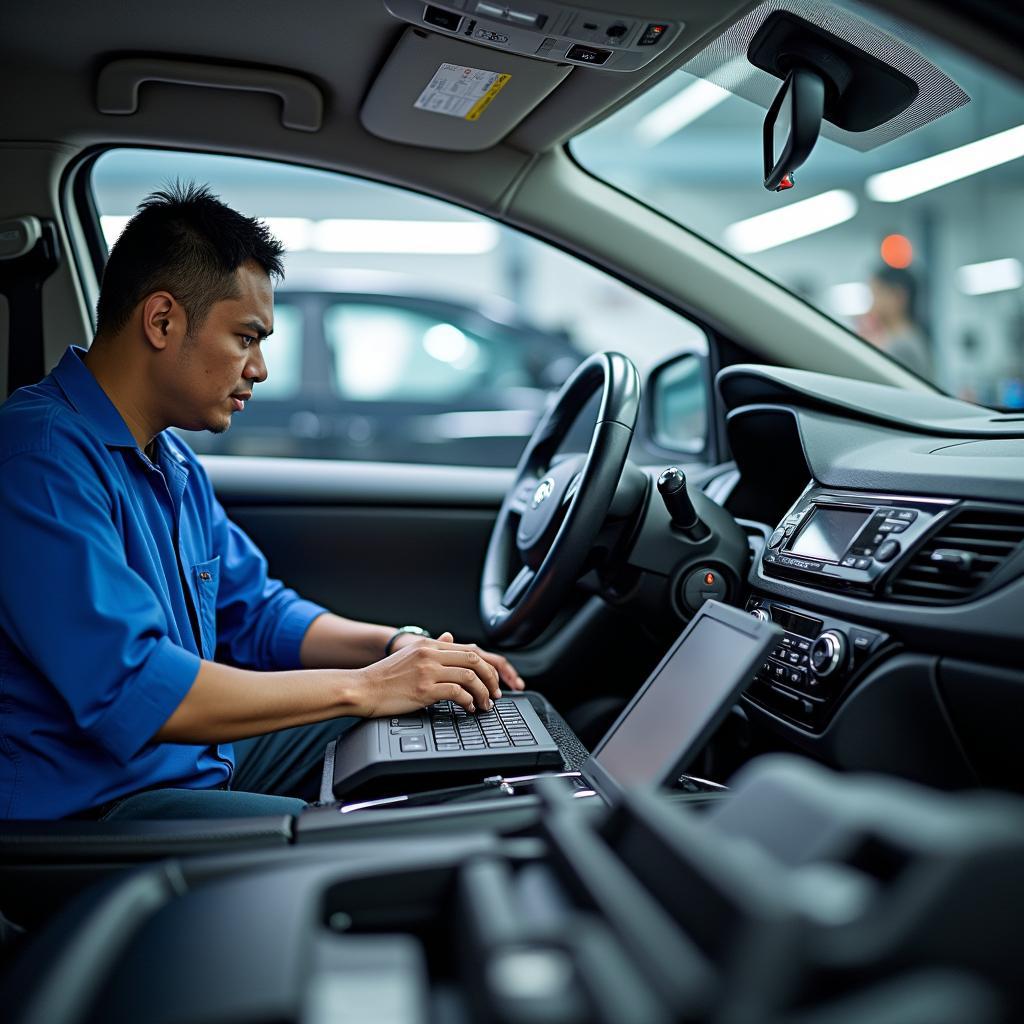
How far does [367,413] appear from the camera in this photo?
Result: 5664 mm

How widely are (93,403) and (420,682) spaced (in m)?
0.59

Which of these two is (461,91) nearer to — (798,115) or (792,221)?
(798,115)

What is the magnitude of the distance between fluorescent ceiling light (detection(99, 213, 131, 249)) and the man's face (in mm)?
220

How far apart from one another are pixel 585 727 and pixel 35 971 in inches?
54.7

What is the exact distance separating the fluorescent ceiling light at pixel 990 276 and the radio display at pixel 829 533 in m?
14.6

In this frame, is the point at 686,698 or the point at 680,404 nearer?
the point at 686,698

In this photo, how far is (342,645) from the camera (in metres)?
1.68

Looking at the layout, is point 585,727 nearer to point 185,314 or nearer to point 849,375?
point 849,375

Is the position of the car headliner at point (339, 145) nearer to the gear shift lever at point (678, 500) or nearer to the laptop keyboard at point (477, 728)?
the gear shift lever at point (678, 500)

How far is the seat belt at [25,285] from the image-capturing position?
1775 millimetres

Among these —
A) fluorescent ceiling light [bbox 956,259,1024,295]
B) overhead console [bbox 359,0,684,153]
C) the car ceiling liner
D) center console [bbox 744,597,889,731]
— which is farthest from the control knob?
fluorescent ceiling light [bbox 956,259,1024,295]

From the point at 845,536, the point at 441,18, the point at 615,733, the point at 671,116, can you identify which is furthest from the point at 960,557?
the point at 671,116

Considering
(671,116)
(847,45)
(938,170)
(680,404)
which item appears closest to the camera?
(847,45)

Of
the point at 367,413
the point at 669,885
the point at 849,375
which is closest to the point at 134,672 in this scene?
the point at 669,885
